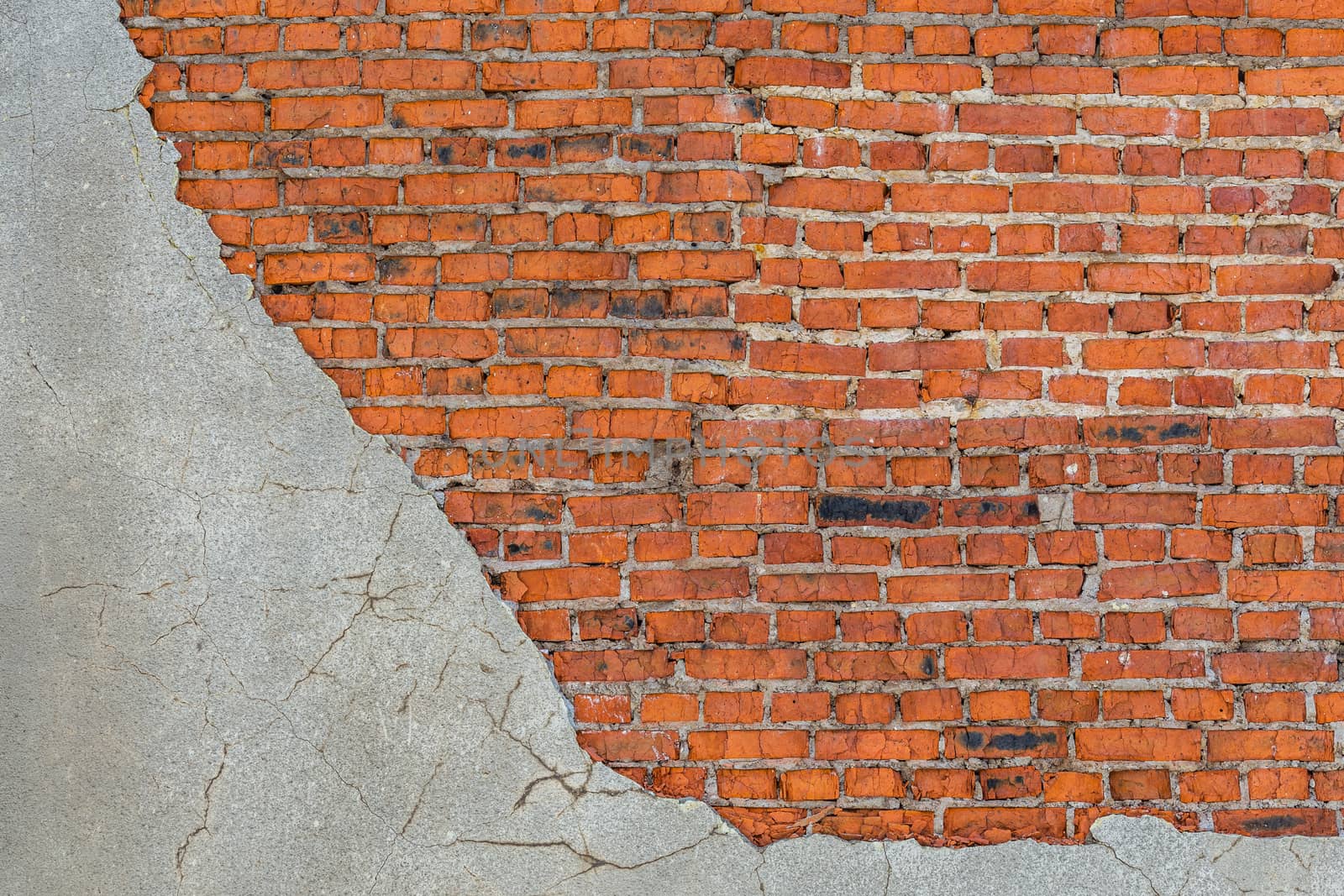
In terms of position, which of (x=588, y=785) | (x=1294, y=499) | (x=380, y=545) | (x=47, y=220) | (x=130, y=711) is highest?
(x=47, y=220)

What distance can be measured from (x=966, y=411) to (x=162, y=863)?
1.99m

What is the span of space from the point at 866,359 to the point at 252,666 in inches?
59.0

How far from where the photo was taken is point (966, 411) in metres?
1.91

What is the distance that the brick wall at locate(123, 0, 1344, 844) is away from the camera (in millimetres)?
1870

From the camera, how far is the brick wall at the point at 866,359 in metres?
1.87

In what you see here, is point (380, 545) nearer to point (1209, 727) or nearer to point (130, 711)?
point (130, 711)

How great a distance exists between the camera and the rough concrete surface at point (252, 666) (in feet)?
6.01

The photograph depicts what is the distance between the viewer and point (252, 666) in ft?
6.11

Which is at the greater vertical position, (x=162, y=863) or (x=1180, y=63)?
(x=1180, y=63)

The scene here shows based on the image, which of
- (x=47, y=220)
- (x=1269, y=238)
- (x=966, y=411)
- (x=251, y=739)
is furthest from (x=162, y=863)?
(x=1269, y=238)

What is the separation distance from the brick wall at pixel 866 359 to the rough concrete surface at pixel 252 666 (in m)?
0.09

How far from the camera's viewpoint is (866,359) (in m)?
1.92

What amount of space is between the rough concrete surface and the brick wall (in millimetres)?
94

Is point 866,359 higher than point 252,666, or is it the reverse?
point 866,359
